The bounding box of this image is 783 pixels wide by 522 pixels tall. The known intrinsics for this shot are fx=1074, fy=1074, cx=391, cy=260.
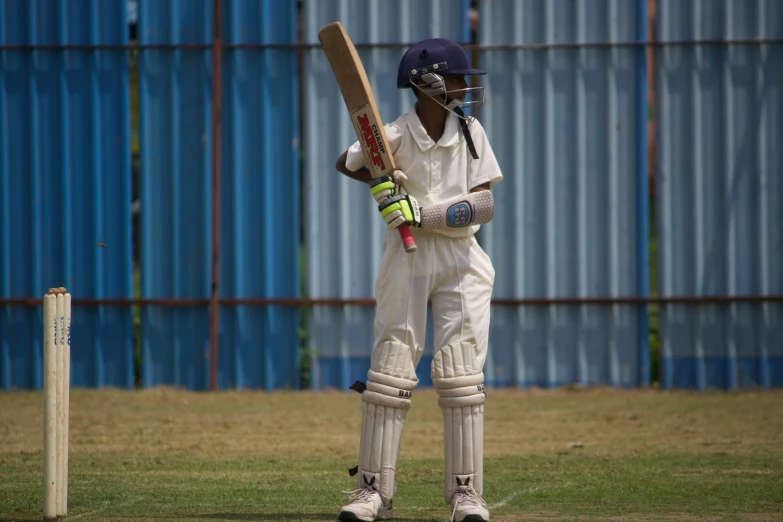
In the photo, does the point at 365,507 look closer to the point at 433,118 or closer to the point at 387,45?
the point at 433,118

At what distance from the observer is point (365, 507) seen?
4457 millimetres

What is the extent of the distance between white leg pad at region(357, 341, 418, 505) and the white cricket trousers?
8 centimetres

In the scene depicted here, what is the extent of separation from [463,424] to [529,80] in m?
5.70

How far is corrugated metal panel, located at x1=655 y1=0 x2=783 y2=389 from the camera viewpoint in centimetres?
954

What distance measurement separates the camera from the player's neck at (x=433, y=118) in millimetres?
4750

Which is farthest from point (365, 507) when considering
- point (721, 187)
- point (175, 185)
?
point (721, 187)

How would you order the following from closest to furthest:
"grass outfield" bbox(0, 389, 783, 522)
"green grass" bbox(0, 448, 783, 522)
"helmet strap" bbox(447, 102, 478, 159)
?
"helmet strap" bbox(447, 102, 478, 159), "green grass" bbox(0, 448, 783, 522), "grass outfield" bbox(0, 389, 783, 522)

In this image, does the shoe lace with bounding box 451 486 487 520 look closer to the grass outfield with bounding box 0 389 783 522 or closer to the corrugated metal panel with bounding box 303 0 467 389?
the grass outfield with bounding box 0 389 783 522

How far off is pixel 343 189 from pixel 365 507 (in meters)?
5.48


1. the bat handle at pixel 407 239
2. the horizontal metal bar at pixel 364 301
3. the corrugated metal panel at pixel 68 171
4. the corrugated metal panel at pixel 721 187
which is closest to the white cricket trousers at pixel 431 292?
the bat handle at pixel 407 239

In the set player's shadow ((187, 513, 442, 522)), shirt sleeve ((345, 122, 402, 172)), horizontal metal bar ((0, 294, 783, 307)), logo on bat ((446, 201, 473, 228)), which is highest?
shirt sleeve ((345, 122, 402, 172))

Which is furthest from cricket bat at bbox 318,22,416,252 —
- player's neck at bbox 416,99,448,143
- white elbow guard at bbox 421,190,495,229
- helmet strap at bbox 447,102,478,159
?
helmet strap at bbox 447,102,478,159

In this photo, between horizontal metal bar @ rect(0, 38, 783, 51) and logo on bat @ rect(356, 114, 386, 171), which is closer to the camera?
logo on bat @ rect(356, 114, 386, 171)

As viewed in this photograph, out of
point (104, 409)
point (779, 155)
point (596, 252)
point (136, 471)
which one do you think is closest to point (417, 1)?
point (596, 252)
